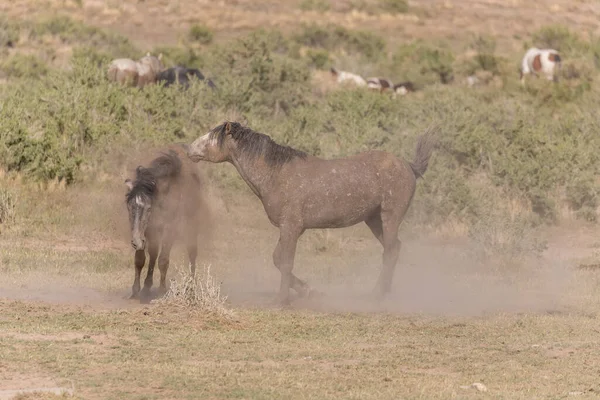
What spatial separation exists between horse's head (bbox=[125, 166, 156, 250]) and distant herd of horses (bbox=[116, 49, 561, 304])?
3 cm

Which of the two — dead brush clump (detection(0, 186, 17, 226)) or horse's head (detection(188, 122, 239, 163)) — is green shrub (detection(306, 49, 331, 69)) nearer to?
dead brush clump (detection(0, 186, 17, 226))

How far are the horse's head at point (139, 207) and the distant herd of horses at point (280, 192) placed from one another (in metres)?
0.03

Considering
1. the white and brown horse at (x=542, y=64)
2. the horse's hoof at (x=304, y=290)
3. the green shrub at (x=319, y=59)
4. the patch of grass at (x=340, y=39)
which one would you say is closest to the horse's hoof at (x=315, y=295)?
the horse's hoof at (x=304, y=290)

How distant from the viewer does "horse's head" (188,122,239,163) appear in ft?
40.4

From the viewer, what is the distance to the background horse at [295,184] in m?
12.4

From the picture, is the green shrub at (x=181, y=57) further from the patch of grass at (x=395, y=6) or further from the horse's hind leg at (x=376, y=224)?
the patch of grass at (x=395, y=6)

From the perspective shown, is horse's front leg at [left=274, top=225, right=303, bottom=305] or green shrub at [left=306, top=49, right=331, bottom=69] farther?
green shrub at [left=306, top=49, right=331, bottom=69]

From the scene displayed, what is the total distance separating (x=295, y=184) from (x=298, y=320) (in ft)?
5.88

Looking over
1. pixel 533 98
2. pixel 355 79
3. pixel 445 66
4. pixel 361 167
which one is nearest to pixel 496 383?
pixel 361 167

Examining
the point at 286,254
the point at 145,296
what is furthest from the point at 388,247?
the point at 145,296

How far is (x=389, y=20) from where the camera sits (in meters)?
67.4

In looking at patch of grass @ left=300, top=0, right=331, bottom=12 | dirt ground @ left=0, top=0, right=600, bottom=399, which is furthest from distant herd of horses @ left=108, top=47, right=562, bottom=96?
patch of grass @ left=300, top=0, right=331, bottom=12

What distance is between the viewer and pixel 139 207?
1144cm

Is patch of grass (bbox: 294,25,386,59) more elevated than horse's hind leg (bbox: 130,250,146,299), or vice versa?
horse's hind leg (bbox: 130,250,146,299)
